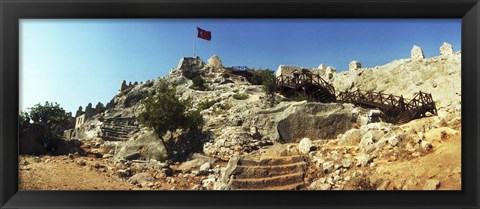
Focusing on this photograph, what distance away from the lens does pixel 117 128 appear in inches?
254

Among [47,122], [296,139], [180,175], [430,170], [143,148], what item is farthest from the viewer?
[296,139]

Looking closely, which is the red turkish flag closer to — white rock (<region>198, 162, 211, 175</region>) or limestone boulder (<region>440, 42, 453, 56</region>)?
white rock (<region>198, 162, 211, 175</region>)

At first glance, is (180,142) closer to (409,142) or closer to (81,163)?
(81,163)

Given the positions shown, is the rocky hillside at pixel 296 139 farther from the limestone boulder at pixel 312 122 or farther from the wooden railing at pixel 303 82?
the wooden railing at pixel 303 82

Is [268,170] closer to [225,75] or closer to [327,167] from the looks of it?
[327,167]

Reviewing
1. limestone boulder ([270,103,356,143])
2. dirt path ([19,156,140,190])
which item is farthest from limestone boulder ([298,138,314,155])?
dirt path ([19,156,140,190])

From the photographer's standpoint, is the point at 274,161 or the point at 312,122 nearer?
the point at 274,161

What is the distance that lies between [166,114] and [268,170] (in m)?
1.94

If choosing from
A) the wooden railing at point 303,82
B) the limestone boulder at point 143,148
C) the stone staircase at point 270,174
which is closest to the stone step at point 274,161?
the stone staircase at point 270,174

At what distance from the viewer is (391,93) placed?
6.76 m

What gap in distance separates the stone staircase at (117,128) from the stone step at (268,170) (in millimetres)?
1941

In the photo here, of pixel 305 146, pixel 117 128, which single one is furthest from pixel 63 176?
pixel 305 146

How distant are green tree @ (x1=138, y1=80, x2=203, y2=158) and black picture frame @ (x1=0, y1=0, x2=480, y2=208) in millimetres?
2103

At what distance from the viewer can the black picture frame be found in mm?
4012
